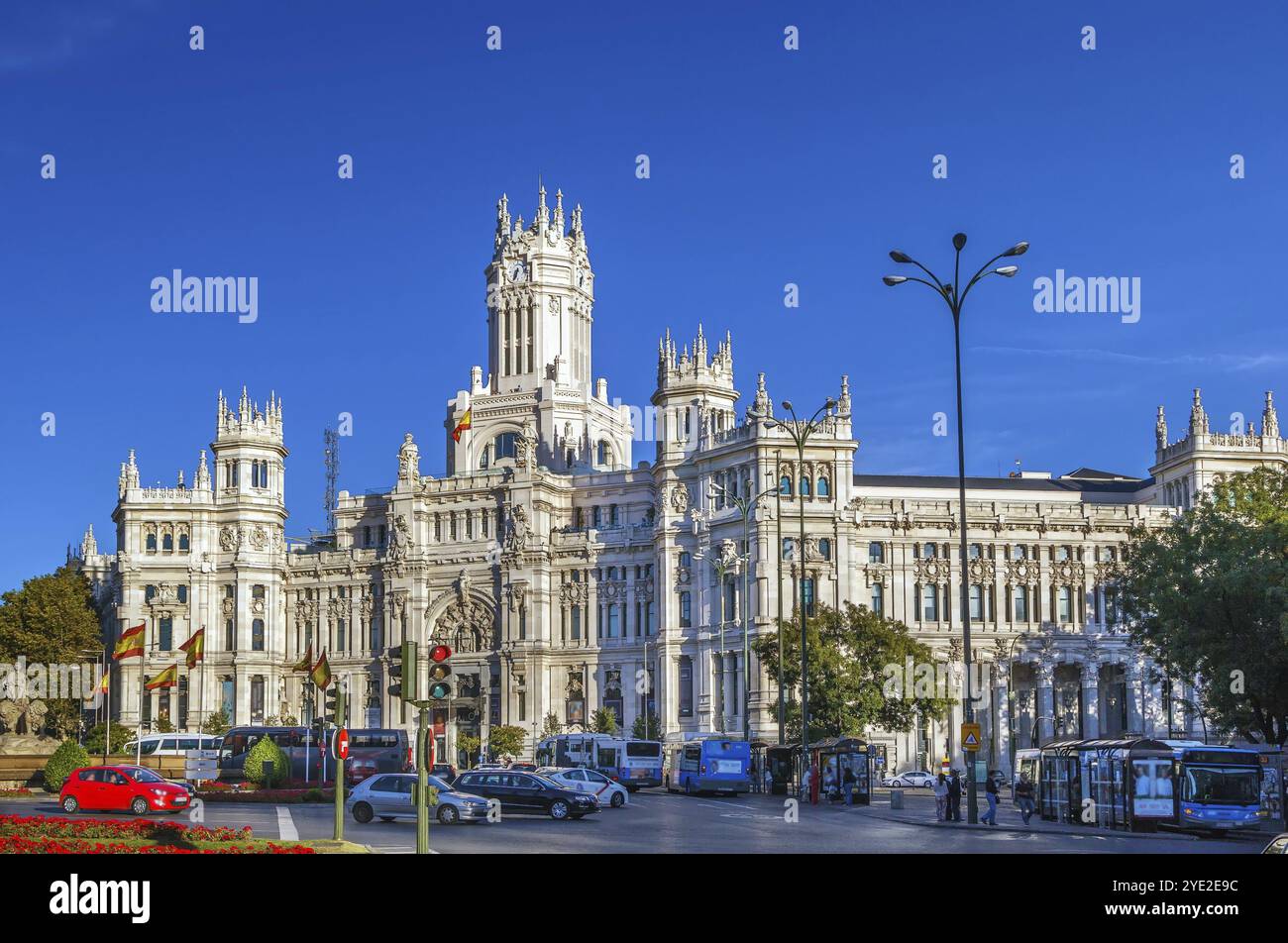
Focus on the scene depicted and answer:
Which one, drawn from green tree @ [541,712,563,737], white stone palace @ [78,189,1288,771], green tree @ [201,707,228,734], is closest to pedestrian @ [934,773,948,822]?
white stone palace @ [78,189,1288,771]

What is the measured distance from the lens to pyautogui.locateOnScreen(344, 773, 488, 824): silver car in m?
45.6

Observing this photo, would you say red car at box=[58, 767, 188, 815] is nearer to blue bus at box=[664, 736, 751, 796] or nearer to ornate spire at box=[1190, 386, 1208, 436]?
blue bus at box=[664, 736, 751, 796]

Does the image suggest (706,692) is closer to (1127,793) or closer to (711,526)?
(711,526)

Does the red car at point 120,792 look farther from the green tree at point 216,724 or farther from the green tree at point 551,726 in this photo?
the green tree at point 216,724

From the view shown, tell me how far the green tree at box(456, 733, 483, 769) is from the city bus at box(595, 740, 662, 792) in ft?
105

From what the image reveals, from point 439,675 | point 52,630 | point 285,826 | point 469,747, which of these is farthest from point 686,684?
point 439,675

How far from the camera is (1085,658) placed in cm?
11575

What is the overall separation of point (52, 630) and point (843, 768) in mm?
73220

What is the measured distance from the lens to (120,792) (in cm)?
5122

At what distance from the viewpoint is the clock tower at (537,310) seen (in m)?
138

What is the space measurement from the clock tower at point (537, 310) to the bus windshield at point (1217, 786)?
3637 inches

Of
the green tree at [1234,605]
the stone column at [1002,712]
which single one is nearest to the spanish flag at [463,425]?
the stone column at [1002,712]
